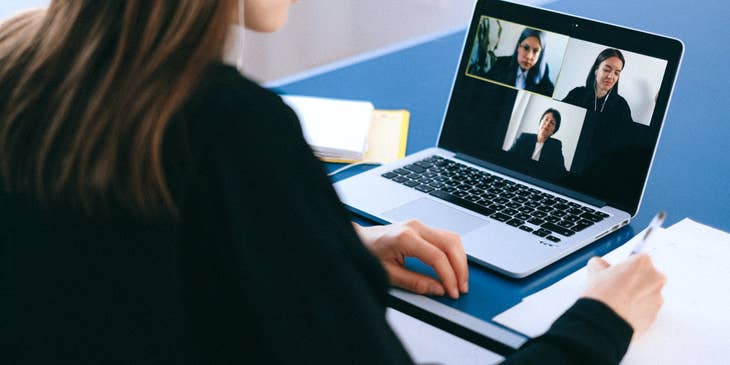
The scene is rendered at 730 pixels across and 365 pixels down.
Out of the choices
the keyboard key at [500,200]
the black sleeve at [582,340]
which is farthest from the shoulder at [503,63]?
the black sleeve at [582,340]

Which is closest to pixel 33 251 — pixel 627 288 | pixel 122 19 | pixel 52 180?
pixel 52 180

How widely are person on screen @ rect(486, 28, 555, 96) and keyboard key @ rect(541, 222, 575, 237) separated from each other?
0.21 metres

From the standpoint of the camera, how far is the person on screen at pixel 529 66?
1201 millimetres

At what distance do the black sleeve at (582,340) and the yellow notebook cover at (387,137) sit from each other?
0.54 m

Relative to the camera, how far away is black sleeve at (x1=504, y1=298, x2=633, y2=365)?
800 mm

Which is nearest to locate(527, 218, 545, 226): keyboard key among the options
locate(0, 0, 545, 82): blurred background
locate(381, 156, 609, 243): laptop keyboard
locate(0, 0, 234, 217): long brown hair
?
locate(381, 156, 609, 243): laptop keyboard

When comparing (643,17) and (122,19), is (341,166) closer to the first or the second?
(122,19)

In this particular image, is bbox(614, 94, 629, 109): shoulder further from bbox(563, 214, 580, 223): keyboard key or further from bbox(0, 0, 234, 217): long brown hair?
bbox(0, 0, 234, 217): long brown hair

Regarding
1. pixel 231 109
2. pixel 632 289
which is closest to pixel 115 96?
pixel 231 109

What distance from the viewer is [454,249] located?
959 mm

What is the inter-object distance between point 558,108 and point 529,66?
0.27 feet

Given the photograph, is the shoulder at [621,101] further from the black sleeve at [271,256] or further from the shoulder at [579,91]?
the black sleeve at [271,256]

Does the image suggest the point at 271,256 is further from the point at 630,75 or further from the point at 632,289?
the point at 630,75

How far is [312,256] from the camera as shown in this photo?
64cm
